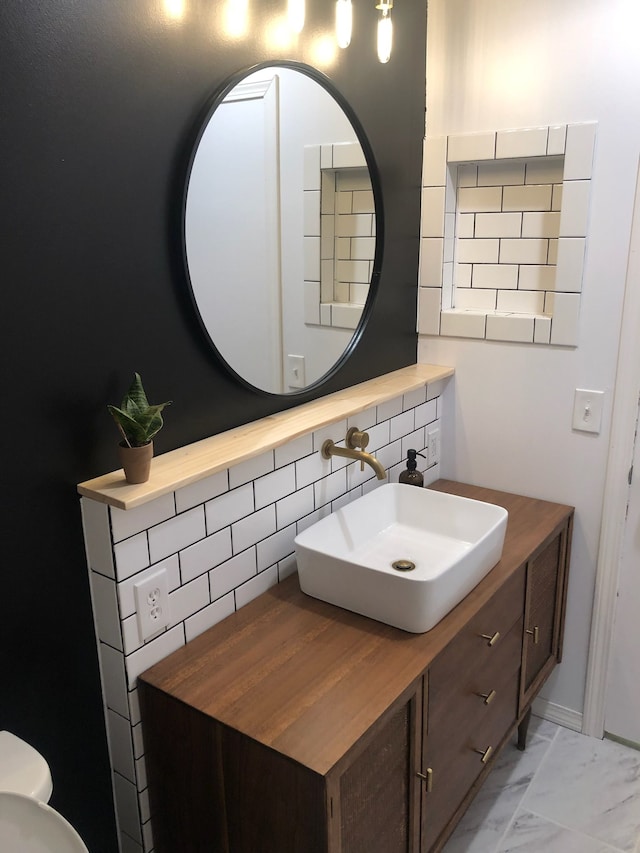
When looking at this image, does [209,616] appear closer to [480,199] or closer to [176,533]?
[176,533]

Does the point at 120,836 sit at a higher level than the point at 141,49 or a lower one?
lower

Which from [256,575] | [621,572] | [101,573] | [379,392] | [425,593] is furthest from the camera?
[621,572]

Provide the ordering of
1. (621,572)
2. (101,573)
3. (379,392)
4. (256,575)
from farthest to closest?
(621,572)
(379,392)
(256,575)
(101,573)

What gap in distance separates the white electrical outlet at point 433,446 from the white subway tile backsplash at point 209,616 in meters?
0.91

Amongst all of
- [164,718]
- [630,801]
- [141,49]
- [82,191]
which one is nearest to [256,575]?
[164,718]

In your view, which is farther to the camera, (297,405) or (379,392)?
(379,392)

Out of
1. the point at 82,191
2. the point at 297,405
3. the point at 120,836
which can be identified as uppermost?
the point at 82,191

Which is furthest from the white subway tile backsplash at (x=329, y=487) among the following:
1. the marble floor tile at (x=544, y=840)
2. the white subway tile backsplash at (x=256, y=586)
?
the marble floor tile at (x=544, y=840)

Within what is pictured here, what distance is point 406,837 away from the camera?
1.43 metres

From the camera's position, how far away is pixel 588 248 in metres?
1.87

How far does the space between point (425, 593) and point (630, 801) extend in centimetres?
112

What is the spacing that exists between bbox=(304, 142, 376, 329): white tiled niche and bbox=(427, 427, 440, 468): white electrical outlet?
18.9 inches

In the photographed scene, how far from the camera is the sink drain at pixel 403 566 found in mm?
1688

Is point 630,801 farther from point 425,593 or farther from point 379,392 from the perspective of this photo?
point 379,392
